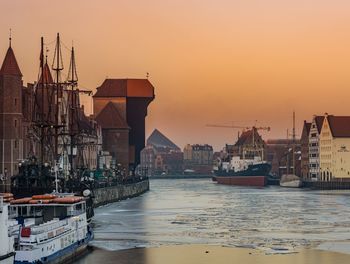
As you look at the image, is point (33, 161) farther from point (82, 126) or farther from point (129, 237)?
point (82, 126)

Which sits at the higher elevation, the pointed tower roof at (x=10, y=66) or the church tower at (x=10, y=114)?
the pointed tower roof at (x=10, y=66)

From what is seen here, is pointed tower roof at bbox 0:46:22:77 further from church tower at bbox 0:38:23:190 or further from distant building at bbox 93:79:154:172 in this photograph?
distant building at bbox 93:79:154:172

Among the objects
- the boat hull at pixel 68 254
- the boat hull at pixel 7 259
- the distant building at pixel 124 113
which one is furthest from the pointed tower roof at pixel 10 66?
the distant building at pixel 124 113

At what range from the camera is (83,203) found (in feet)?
196

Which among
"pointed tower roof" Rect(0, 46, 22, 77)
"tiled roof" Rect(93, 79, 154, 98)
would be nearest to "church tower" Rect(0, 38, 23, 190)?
"pointed tower roof" Rect(0, 46, 22, 77)

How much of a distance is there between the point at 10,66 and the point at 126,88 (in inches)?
3261

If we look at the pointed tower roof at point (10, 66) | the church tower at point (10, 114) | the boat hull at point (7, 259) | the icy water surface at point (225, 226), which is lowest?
the icy water surface at point (225, 226)

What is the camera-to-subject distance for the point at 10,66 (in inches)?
4129

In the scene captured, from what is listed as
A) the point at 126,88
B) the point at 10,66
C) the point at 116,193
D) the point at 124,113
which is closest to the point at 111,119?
the point at 124,113

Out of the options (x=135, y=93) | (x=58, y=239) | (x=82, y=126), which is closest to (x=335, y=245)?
(x=58, y=239)

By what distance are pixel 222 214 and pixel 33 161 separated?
22168 millimetres

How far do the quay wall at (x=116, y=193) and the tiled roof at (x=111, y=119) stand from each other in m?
13.2

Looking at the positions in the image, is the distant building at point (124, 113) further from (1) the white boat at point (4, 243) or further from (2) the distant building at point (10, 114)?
(1) the white boat at point (4, 243)

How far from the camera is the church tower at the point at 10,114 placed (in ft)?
340
